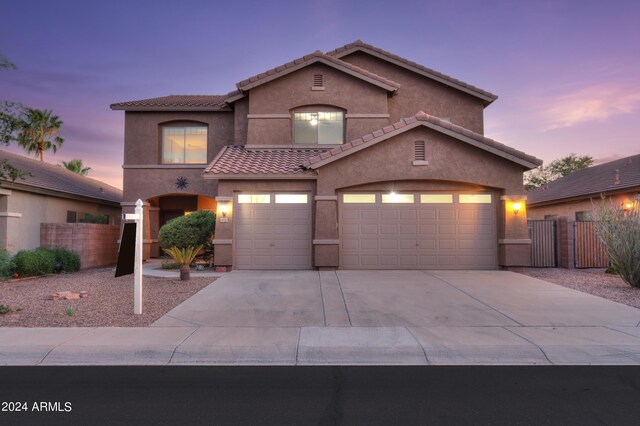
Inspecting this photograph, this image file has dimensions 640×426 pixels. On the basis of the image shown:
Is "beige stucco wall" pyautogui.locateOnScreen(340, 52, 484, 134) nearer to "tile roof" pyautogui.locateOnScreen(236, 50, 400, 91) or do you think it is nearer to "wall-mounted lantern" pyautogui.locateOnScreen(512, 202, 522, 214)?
"tile roof" pyautogui.locateOnScreen(236, 50, 400, 91)

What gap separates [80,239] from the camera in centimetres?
1530

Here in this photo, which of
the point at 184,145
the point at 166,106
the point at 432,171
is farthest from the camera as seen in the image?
the point at 184,145

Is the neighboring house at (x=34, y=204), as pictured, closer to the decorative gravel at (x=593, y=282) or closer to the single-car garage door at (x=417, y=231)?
the single-car garage door at (x=417, y=231)

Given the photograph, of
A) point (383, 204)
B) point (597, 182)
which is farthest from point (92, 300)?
point (597, 182)

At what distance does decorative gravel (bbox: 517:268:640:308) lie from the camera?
9836 mm

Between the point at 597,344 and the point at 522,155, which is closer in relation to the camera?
the point at 597,344

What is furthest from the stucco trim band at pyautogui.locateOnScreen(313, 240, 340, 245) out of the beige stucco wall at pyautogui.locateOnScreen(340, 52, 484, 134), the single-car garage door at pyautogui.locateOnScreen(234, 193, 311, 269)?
the beige stucco wall at pyautogui.locateOnScreen(340, 52, 484, 134)

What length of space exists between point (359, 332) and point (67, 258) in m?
13.0

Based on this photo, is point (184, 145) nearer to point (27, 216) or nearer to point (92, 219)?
point (92, 219)
